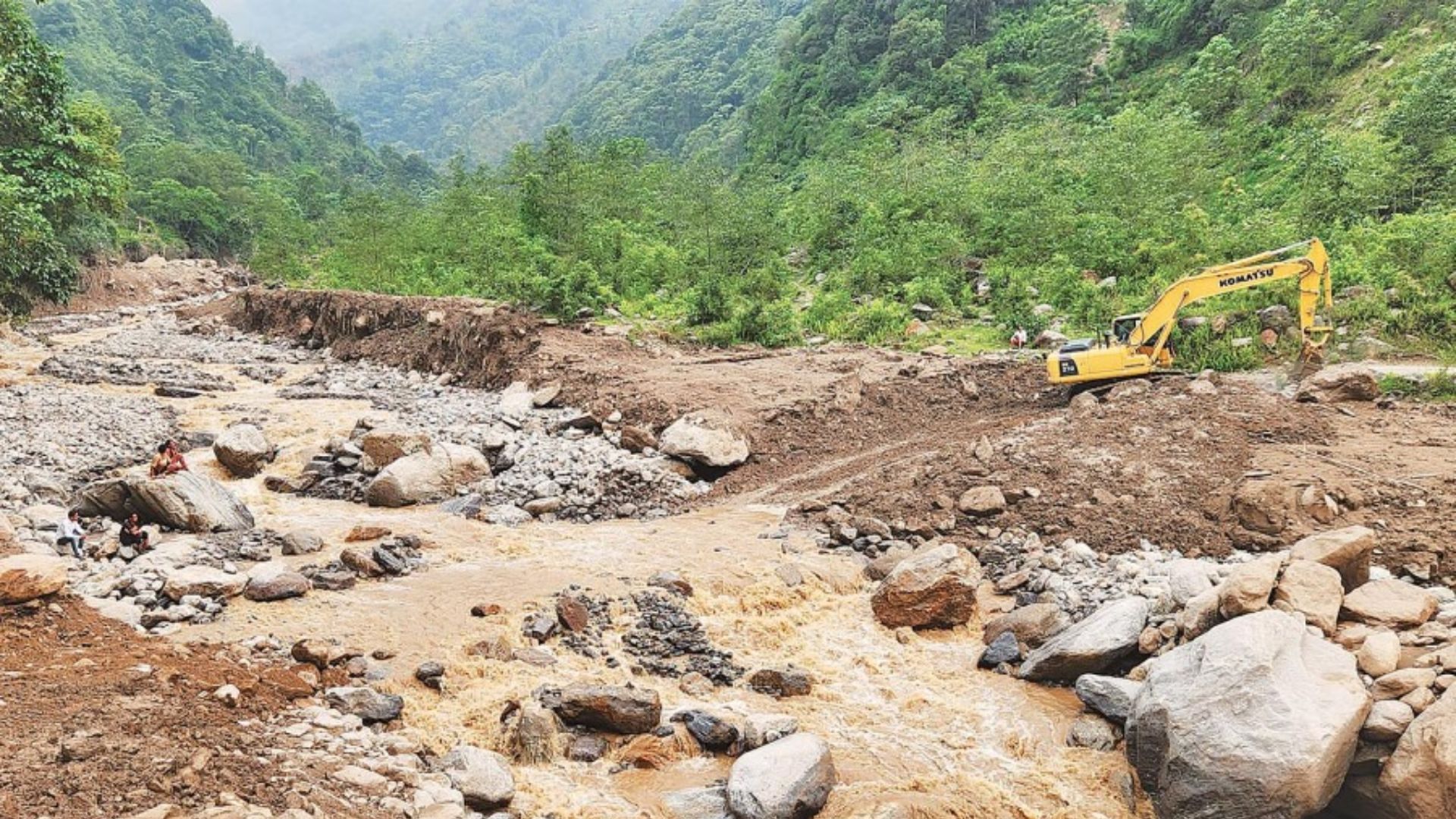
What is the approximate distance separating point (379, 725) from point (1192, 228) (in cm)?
2122

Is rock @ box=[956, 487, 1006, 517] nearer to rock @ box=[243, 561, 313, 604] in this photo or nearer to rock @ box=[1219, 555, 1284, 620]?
rock @ box=[1219, 555, 1284, 620]

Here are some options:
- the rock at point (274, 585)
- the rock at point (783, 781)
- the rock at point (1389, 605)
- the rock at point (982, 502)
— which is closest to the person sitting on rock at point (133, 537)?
the rock at point (274, 585)

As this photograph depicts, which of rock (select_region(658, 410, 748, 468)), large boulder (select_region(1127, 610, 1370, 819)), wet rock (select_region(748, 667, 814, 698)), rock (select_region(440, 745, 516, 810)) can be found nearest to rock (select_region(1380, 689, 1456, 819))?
large boulder (select_region(1127, 610, 1370, 819))

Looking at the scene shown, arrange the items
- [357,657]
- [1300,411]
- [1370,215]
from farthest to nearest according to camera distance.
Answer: [1370,215]
[1300,411]
[357,657]

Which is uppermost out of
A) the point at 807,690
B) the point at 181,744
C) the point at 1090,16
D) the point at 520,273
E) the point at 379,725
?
the point at 1090,16

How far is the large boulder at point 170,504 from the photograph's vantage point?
10.5 m

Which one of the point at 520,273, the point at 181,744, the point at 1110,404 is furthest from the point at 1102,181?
the point at 181,744

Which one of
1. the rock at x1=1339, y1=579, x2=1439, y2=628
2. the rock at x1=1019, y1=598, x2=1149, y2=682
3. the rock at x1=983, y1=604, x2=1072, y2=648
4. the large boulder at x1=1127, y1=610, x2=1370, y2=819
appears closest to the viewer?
the large boulder at x1=1127, y1=610, x2=1370, y2=819

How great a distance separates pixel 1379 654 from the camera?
5.98 m

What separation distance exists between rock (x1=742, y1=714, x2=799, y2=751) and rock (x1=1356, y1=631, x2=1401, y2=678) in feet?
14.2

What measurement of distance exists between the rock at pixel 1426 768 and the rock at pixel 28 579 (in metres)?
10.7

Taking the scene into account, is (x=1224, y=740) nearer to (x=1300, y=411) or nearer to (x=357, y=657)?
(x=357, y=657)

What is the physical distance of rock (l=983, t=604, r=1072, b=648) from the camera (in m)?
8.31

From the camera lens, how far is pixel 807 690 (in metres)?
7.64
